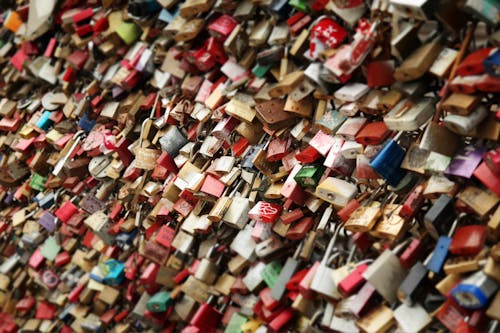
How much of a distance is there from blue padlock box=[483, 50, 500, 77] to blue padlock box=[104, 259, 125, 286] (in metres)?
Answer: 1.91

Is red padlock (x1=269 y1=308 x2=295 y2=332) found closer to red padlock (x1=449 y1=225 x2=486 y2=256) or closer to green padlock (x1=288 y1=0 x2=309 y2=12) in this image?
red padlock (x1=449 y1=225 x2=486 y2=256)

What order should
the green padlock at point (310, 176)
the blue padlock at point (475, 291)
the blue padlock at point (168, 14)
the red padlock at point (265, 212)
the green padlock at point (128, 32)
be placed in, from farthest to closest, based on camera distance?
the green padlock at point (128, 32) < the blue padlock at point (168, 14) < the red padlock at point (265, 212) < the green padlock at point (310, 176) < the blue padlock at point (475, 291)

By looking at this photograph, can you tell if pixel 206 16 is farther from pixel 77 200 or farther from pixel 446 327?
pixel 446 327

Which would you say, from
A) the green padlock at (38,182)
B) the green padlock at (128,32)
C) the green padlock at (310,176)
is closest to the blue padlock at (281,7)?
the green padlock at (310,176)

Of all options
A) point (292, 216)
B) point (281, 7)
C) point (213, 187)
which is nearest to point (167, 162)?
point (213, 187)

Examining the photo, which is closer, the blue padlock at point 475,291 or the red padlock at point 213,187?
the blue padlock at point 475,291

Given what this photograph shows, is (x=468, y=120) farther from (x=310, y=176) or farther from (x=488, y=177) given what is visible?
(x=310, y=176)

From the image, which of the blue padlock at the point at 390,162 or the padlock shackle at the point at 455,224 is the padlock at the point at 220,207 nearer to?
the blue padlock at the point at 390,162

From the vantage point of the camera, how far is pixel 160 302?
265 centimetres

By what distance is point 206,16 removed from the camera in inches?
106

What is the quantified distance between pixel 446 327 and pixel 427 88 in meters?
0.74

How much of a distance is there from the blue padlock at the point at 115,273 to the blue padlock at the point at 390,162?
4.88ft

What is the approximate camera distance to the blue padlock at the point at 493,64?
1.66m

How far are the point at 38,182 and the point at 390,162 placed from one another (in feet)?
7.29
